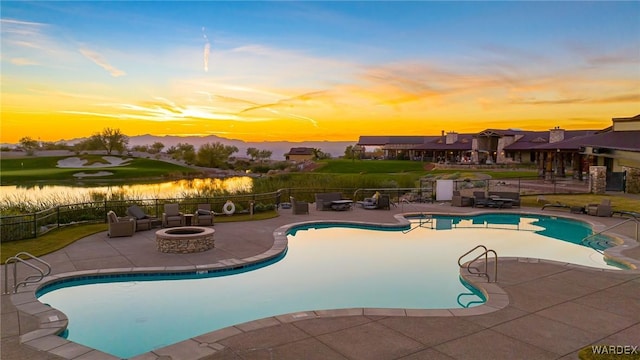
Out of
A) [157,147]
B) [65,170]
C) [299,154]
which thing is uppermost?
[157,147]

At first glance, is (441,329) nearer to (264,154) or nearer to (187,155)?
(187,155)

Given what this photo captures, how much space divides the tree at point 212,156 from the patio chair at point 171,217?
60130 millimetres

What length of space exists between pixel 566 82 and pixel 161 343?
27.8m

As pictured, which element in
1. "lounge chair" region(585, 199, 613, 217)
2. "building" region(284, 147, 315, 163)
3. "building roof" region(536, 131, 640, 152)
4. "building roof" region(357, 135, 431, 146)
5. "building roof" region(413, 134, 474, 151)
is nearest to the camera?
"lounge chair" region(585, 199, 613, 217)

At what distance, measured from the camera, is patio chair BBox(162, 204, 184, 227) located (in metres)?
13.7

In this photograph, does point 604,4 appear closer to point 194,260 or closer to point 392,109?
point 194,260

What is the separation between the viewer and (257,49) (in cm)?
2038

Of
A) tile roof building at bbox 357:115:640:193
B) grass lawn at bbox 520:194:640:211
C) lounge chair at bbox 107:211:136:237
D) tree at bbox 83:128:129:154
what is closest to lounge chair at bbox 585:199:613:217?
grass lawn at bbox 520:194:640:211

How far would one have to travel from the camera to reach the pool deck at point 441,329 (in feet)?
17.1

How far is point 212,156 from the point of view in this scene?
244 feet

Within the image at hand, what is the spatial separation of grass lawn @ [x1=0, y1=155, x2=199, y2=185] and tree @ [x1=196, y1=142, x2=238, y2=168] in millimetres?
6524

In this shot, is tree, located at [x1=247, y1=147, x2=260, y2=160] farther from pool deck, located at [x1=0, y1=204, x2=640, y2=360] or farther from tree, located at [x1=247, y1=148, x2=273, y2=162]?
pool deck, located at [x1=0, y1=204, x2=640, y2=360]

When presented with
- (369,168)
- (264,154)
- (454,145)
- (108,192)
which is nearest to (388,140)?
(264,154)

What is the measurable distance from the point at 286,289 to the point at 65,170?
58.6 metres
